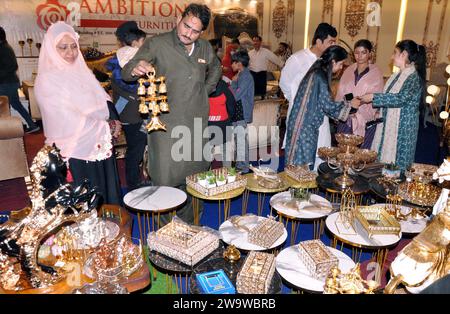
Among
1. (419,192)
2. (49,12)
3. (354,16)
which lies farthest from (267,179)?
(49,12)

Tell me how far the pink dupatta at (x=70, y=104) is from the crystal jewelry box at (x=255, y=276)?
1620mm

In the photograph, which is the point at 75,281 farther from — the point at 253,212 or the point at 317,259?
→ the point at 253,212

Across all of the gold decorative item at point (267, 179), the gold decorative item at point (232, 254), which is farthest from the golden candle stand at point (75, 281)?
the gold decorative item at point (267, 179)

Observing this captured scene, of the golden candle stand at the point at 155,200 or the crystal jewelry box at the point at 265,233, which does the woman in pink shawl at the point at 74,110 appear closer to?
the golden candle stand at the point at 155,200

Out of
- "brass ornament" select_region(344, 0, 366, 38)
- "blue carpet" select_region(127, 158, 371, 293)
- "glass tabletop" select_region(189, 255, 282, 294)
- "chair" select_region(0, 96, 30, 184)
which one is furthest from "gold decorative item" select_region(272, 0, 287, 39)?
"glass tabletop" select_region(189, 255, 282, 294)

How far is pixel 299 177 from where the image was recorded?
9.53 ft

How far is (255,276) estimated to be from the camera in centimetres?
161

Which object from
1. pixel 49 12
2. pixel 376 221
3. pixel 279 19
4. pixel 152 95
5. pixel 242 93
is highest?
pixel 279 19

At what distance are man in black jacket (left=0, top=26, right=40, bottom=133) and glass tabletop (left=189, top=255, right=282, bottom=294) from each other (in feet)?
18.3

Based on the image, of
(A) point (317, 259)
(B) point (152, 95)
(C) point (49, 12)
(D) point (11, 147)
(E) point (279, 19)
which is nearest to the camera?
(A) point (317, 259)

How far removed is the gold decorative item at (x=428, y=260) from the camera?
4.05 feet

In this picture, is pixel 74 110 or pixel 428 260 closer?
pixel 428 260

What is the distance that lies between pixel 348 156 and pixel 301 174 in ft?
1.27
